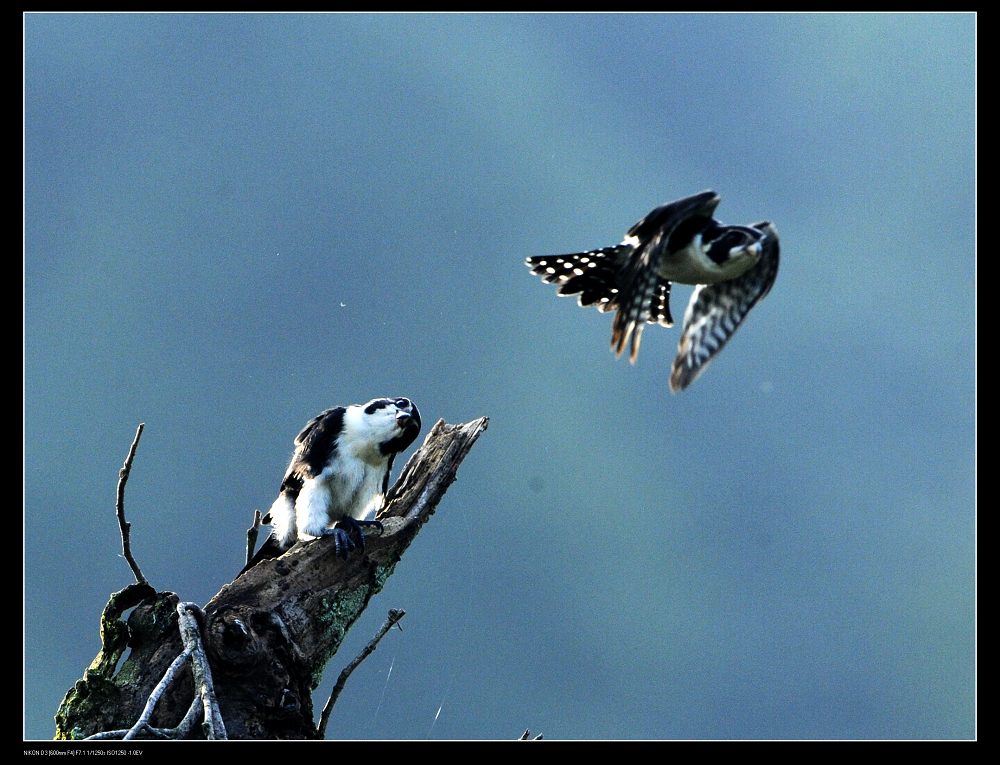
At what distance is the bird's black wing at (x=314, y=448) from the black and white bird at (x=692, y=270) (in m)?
1.63

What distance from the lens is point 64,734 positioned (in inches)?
152

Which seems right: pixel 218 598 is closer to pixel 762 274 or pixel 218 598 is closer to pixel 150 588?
pixel 150 588

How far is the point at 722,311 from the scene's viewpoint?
17.3ft

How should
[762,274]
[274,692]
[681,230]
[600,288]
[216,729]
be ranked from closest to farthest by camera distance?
[216,729]
[274,692]
[681,230]
[762,274]
[600,288]

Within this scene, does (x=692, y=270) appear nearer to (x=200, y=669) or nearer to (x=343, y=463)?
(x=343, y=463)

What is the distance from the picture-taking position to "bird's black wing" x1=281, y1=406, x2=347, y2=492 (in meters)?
6.05

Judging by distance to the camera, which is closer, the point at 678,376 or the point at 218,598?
the point at 218,598

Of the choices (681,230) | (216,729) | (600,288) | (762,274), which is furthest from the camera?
(600,288)

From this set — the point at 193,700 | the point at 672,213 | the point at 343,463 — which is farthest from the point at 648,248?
the point at 193,700

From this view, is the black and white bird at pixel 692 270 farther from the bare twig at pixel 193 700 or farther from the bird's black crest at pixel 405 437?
the bare twig at pixel 193 700

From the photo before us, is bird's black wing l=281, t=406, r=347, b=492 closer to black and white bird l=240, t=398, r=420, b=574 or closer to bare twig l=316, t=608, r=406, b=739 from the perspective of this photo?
black and white bird l=240, t=398, r=420, b=574

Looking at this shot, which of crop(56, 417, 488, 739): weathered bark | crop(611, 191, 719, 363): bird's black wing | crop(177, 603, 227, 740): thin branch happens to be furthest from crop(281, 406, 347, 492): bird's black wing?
crop(611, 191, 719, 363): bird's black wing
